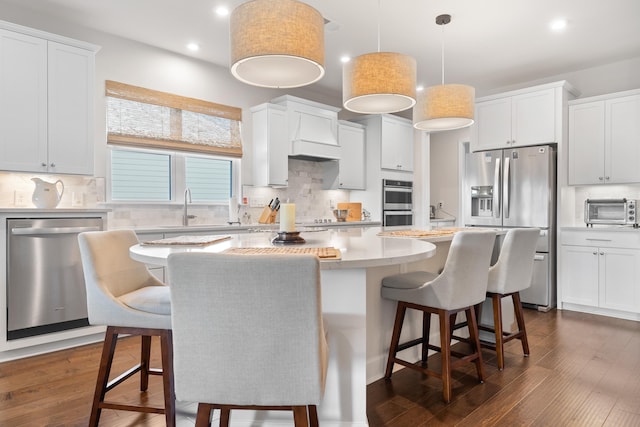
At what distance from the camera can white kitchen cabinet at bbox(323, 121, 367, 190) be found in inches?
220

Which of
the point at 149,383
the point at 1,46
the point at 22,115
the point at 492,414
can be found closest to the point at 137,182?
the point at 22,115

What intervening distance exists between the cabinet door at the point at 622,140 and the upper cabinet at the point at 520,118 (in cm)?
49

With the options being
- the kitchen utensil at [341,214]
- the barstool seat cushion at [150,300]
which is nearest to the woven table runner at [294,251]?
the barstool seat cushion at [150,300]

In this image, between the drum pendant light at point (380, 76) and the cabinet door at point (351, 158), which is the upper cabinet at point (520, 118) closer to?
the cabinet door at point (351, 158)

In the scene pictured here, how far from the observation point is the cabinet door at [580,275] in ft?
13.9

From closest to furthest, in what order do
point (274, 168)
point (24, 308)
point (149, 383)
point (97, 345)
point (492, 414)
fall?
point (492, 414) < point (149, 383) < point (24, 308) < point (97, 345) < point (274, 168)

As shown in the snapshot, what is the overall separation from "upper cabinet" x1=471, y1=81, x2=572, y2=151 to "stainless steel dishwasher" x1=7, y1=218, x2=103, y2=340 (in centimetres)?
437

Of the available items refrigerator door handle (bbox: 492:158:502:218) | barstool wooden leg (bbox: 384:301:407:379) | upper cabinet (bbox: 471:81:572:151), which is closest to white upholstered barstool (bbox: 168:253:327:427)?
barstool wooden leg (bbox: 384:301:407:379)

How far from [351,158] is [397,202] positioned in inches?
37.6

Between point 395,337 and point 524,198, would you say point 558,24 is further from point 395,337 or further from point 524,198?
point 395,337

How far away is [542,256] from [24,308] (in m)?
4.80

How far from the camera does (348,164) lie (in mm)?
5668

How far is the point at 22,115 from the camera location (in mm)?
3027

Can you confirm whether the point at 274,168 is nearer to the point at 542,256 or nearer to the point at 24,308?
the point at 24,308
